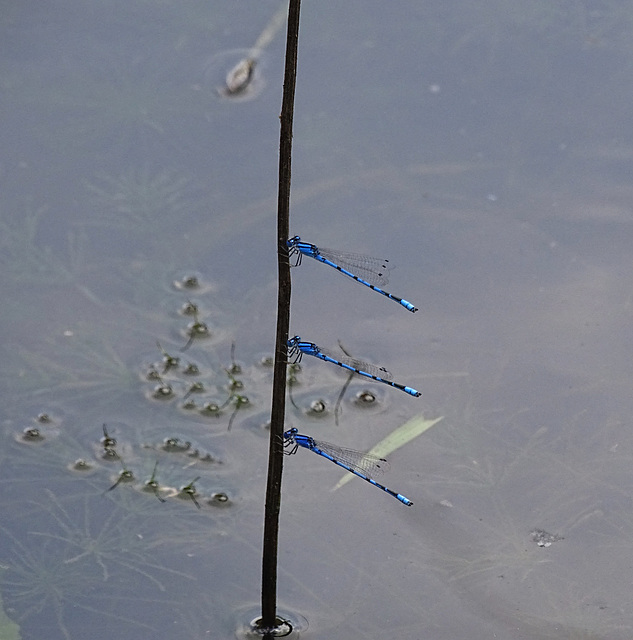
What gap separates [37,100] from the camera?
3828 millimetres

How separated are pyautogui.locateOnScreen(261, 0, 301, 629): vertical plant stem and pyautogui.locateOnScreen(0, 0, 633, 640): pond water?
0.19 m

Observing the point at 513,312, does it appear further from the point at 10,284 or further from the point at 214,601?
the point at 10,284

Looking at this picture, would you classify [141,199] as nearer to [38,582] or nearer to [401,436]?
[401,436]

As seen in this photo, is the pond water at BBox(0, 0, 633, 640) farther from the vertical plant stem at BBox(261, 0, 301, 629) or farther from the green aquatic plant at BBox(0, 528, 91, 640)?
the vertical plant stem at BBox(261, 0, 301, 629)

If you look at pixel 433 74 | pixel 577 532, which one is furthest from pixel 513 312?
pixel 433 74

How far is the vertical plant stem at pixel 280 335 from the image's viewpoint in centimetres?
181

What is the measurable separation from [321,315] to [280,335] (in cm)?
110

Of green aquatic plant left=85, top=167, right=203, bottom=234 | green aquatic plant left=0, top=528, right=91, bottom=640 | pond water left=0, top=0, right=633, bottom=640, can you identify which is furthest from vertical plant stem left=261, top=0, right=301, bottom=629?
green aquatic plant left=85, top=167, right=203, bottom=234

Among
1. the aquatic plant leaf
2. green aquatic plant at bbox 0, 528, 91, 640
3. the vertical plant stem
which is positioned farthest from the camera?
the aquatic plant leaf

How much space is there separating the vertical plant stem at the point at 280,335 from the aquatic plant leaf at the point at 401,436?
1.58 ft

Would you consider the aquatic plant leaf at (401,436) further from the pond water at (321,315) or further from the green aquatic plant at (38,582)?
the green aquatic plant at (38,582)

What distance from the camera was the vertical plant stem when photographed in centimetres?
181

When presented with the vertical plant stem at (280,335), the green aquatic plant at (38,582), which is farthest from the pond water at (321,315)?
the vertical plant stem at (280,335)

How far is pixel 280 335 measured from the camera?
204 centimetres
